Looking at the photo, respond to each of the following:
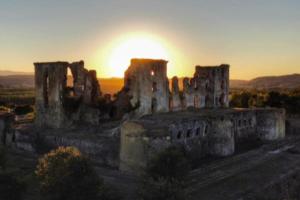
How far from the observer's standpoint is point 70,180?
60.1 feet

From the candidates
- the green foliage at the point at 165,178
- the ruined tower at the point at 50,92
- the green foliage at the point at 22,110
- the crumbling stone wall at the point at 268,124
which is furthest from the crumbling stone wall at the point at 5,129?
the crumbling stone wall at the point at 268,124

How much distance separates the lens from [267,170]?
26.0 m

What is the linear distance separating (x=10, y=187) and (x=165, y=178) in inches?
271

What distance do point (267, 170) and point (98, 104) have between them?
46.3 feet

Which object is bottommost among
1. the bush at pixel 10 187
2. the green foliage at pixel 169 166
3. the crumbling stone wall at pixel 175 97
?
the bush at pixel 10 187

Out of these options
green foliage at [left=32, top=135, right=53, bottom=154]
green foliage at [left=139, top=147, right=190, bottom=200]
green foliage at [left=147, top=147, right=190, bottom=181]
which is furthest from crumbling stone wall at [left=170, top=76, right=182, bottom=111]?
green foliage at [left=147, top=147, right=190, bottom=181]

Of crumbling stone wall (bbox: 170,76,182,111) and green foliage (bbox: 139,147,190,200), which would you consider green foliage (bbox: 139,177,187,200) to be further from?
crumbling stone wall (bbox: 170,76,182,111)

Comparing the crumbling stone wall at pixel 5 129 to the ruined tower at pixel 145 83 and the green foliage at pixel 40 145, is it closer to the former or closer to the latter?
the green foliage at pixel 40 145

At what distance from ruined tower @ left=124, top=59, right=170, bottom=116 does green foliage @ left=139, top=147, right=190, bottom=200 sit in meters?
12.1

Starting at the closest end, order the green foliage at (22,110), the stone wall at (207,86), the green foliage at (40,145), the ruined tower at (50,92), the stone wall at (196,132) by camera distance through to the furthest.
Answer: the stone wall at (196,132) < the green foliage at (40,145) < the ruined tower at (50,92) < the stone wall at (207,86) < the green foliage at (22,110)

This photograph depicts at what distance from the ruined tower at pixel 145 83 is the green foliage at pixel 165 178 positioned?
1209 centimetres

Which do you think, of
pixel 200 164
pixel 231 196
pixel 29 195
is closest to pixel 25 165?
pixel 29 195

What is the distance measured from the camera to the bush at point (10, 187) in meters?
18.7

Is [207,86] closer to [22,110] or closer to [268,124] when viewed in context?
[268,124]
